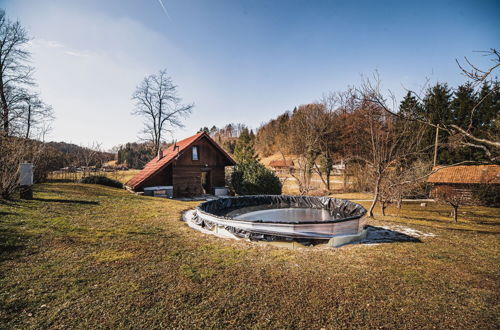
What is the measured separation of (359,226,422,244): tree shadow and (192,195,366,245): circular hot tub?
402 mm

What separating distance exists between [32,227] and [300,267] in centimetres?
711

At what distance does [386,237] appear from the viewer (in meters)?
7.48

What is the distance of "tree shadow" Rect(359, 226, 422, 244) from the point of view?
23.0 feet

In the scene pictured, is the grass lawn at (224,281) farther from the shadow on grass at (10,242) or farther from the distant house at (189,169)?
the distant house at (189,169)

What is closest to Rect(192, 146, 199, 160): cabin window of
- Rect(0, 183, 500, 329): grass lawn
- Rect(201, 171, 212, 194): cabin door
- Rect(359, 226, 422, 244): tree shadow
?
Rect(201, 171, 212, 194): cabin door

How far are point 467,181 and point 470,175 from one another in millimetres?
758

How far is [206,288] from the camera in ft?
12.1

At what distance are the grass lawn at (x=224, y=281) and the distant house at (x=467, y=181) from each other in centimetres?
1214

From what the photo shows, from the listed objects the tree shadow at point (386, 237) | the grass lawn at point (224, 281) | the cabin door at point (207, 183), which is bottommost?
the tree shadow at point (386, 237)

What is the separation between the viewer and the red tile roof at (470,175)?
15325mm

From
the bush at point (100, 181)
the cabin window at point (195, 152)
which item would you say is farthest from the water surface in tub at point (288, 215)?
the bush at point (100, 181)

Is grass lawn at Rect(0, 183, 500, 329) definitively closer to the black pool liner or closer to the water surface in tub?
the water surface in tub

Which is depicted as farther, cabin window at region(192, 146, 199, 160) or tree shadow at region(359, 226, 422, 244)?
cabin window at region(192, 146, 199, 160)

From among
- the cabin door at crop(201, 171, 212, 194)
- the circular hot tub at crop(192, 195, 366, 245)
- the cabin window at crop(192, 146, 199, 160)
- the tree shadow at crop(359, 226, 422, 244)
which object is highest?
the cabin window at crop(192, 146, 199, 160)
